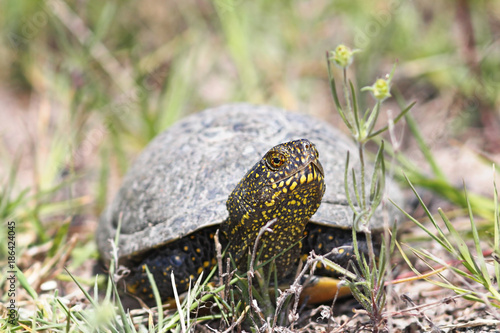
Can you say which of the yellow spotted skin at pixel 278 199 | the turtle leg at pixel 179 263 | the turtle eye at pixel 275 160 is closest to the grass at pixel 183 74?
the turtle leg at pixel 179 263

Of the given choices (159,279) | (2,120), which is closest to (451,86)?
(159,279)

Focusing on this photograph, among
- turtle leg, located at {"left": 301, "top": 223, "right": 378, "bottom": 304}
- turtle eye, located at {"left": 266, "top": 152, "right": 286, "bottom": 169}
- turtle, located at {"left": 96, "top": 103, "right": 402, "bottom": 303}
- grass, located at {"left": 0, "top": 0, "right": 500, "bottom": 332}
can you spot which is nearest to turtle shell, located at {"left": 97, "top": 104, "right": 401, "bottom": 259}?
turtle, located at {"left": 96, "top": 103, "right": 402, "bottom": 303}

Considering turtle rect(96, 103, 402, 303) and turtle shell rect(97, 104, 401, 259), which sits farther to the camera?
turtle shell rect(97, 104, 401, 259)

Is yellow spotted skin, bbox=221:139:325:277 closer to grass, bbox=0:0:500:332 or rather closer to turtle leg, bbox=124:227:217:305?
turtle leg, bbox=124:227:217:305

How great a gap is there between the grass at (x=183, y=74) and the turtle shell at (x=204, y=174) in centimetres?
69

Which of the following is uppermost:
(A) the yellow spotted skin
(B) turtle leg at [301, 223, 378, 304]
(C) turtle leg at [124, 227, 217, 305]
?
(A) the yellow spotted skin

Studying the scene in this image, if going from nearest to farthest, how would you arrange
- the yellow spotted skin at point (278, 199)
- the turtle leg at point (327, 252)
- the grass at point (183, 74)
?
the yellow spotted skin at point (278, 199)
the turtle leg at point (327, 252)
the grass at point (183, 74)

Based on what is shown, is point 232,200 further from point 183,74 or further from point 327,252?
point 183,74

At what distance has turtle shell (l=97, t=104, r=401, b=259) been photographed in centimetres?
238

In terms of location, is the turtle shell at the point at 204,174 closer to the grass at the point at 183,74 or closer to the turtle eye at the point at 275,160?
the turtle eye at the point at 275,160

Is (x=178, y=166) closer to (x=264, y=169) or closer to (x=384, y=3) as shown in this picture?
(x=264, y=169)

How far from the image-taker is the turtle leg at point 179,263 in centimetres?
238

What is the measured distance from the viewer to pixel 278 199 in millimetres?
2008

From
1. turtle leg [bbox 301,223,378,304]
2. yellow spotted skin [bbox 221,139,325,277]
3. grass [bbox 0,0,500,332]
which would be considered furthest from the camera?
grass [bbox 0,0,500,332]
